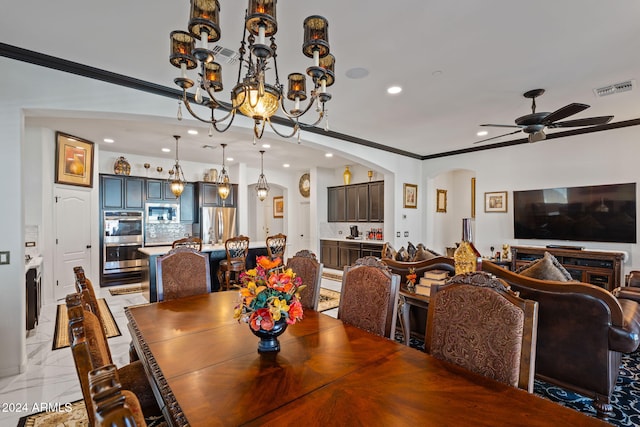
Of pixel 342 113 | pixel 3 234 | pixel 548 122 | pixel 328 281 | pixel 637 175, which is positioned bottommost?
pixel 328 281

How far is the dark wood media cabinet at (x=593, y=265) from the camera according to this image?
14.6ft

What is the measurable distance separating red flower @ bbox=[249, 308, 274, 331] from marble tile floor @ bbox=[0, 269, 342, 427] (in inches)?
81.7

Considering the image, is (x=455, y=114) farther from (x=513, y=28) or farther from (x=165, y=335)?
(x=165, y=335)

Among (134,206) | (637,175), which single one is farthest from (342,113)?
(134,206)

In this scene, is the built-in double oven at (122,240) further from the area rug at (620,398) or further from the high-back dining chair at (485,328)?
the area rug at (620,398)

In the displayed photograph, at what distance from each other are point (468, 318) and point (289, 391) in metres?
0.89

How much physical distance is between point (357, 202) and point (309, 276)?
551 cm

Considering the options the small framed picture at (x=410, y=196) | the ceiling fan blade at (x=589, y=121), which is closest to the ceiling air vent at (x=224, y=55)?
the ceiling fan blade at (x=589, y=121)

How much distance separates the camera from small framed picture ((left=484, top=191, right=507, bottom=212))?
5.87 meters

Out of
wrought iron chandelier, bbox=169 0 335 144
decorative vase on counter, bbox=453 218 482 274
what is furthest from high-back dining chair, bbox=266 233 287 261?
decorative vase on counter, bbox=453 218 482 274

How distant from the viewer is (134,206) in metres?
6.55

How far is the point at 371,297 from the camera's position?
201cm

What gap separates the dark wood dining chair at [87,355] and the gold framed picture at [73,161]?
4900 millimetres

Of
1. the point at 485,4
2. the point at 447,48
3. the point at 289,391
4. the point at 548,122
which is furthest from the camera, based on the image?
the point at 548,122
